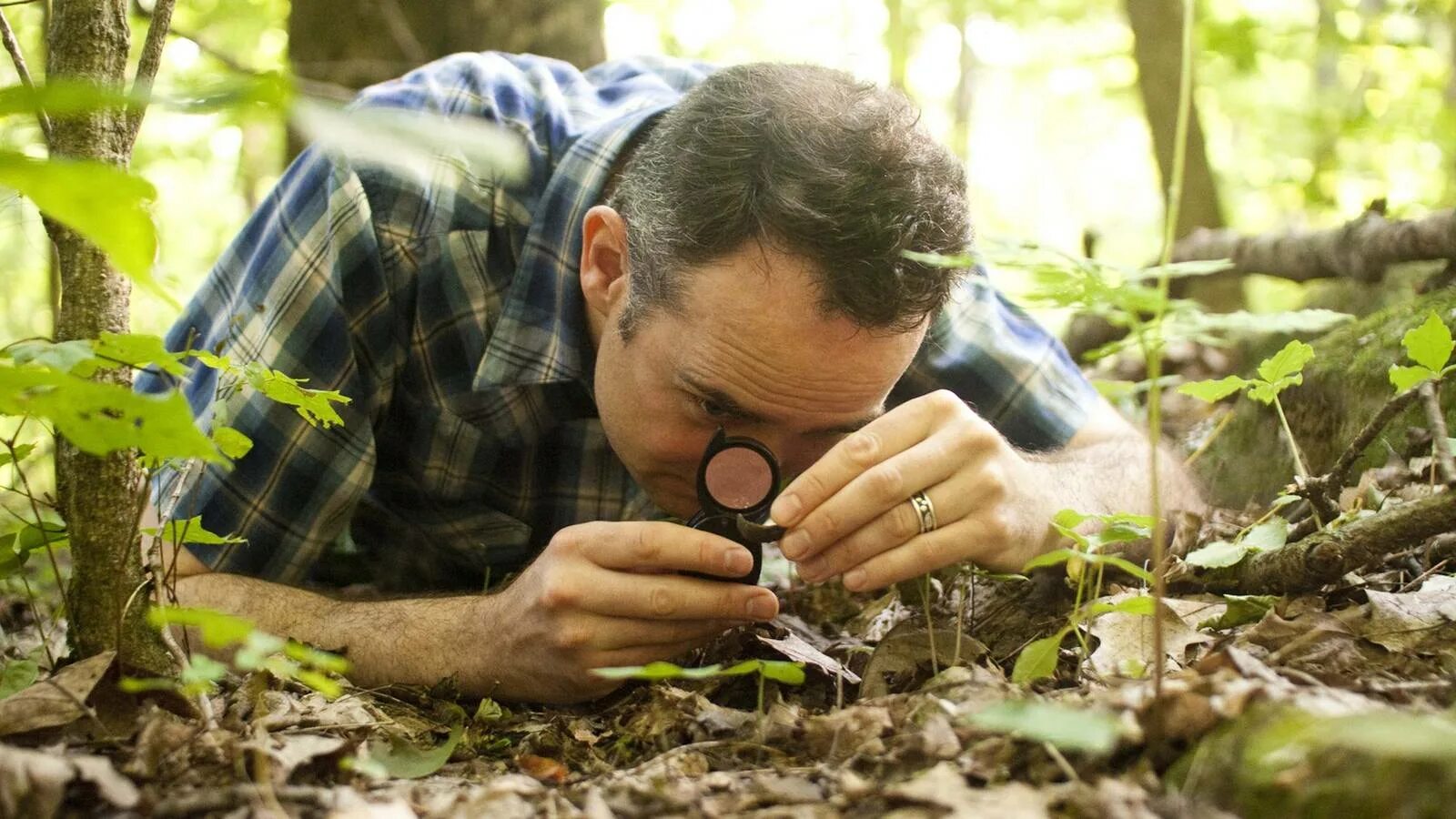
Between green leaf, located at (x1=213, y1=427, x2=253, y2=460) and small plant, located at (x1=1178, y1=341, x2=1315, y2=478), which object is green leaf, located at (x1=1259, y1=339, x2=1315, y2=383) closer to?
small plant, located at (x1=1178, y1=341, x2=1315, y2=478)

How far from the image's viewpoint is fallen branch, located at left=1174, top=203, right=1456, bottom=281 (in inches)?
113

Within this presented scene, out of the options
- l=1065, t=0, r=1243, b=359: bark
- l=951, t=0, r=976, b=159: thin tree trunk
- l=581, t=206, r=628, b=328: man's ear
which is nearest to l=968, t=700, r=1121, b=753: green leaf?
l=581, t=206, r=628, b=328: man's ear

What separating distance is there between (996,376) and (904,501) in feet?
4.12

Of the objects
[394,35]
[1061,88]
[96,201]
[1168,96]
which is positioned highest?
[1061,88]

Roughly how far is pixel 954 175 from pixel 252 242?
1.91m

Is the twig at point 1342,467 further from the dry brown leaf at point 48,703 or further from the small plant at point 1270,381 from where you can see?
the dry brown leaf at point 48,703

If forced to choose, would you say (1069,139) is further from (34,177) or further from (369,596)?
(34,177)

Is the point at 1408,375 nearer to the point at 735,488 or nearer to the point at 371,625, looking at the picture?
the point at 735,488

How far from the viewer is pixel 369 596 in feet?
10.2

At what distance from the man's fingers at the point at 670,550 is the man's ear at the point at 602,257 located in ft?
2.76

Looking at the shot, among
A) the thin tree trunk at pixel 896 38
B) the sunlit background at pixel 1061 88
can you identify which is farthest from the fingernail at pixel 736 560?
the thin tree trunk at pixel 896 38

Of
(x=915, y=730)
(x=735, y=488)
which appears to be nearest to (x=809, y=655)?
(x=735, y=488)

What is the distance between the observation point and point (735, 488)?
217 centimetres

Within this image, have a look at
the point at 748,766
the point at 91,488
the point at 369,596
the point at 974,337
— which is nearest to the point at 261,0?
the point at 369,596
